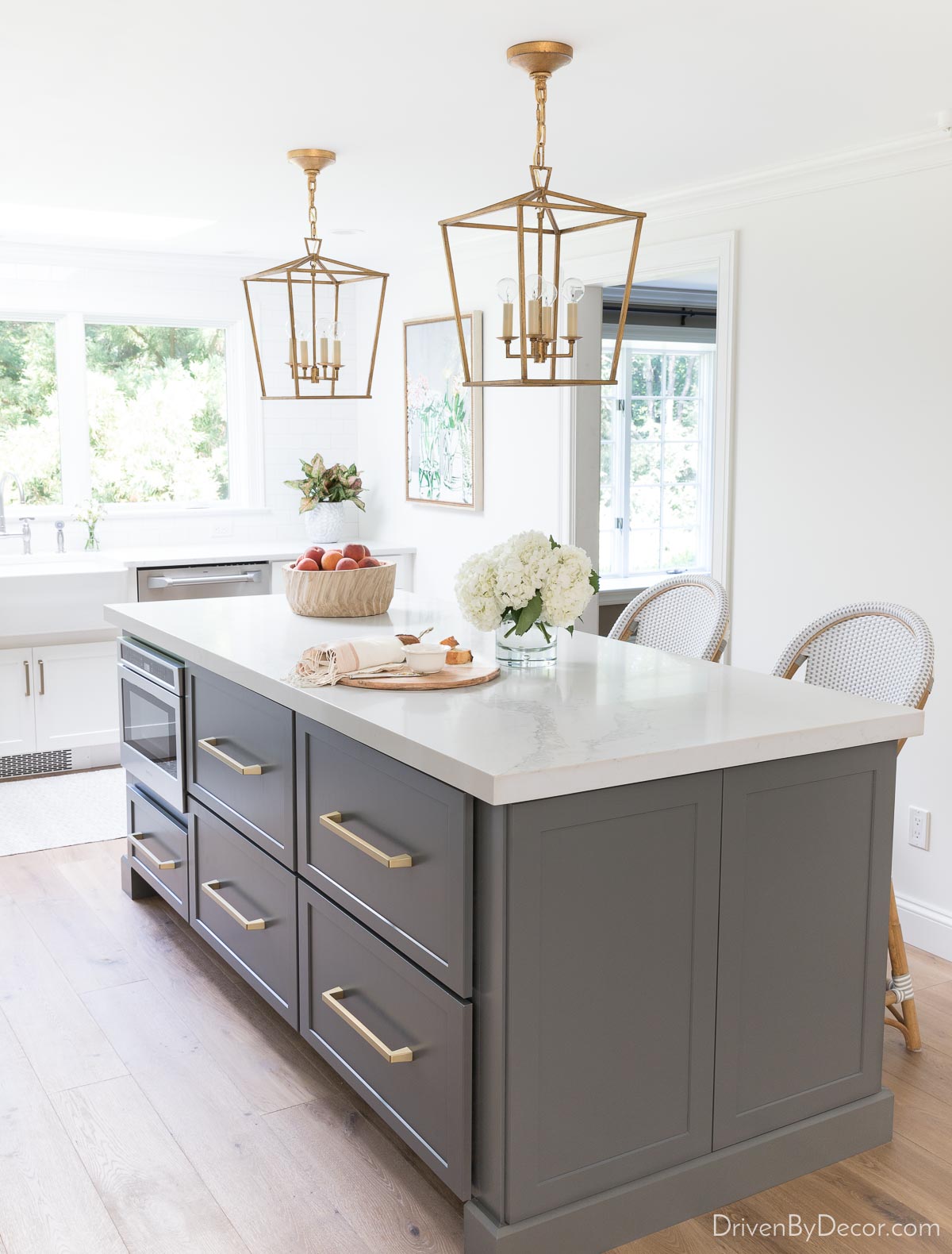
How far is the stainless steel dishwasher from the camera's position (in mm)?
5445

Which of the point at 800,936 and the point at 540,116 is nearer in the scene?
the point at 800,936

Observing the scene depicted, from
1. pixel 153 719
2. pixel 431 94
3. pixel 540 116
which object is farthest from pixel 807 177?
pixel 153 719

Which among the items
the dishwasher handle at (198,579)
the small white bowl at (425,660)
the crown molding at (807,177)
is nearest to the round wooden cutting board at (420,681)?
the small white bowl at (425,660)

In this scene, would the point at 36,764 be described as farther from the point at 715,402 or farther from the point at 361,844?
the point at 361,844

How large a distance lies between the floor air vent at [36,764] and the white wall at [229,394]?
1.07 metres

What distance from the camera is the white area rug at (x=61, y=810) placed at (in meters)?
4.45

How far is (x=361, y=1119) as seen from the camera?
2553mm

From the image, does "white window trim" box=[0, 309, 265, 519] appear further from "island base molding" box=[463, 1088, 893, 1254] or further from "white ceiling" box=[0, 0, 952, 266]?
"island base molding" box=[463, 1088, 893, 1254]

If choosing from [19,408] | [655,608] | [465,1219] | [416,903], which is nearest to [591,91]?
[655,608]

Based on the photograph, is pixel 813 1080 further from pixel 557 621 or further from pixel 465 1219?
pixel 557 621

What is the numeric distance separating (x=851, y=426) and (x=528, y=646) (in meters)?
1.54

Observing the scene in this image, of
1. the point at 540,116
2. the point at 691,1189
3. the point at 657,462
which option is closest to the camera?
the point at 691,1189

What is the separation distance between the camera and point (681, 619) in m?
3.34

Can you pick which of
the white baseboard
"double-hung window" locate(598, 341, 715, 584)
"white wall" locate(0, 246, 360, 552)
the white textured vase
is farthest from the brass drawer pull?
"double-hung window" locate(598, 341, 715, 584)
